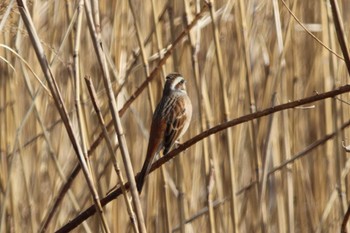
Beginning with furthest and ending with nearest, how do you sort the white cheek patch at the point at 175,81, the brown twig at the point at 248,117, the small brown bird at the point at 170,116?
the white cheek patch at the point at 175,81
the small brown bird at the point at 170,116
the brown twig at the point at 248,117

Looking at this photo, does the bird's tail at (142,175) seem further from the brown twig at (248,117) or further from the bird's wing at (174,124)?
the bird's wing at (174,124)

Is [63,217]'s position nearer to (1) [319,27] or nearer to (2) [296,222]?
(2) [296,222]

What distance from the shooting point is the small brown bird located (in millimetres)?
2664

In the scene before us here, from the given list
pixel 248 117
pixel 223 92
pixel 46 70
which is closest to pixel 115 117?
pixel 46 70

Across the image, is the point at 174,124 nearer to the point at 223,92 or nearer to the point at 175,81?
the point at 175,81

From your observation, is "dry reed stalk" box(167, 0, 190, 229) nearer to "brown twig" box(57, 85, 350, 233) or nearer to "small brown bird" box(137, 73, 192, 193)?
"small brown bird" box(137, 73, 192, 193)

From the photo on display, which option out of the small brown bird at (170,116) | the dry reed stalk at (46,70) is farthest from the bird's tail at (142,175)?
the dry reed stalk at (46,70)

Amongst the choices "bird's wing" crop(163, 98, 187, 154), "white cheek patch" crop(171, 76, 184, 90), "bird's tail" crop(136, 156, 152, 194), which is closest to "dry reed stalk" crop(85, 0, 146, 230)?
"bird's tail" crop(136, 156, 152, 194)

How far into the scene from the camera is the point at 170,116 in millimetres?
2842

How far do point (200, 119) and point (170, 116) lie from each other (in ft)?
0.68

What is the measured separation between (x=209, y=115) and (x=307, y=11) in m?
1.12

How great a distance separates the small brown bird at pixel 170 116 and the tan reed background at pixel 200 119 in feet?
0.22

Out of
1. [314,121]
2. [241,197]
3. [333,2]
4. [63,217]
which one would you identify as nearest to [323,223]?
[241,197]

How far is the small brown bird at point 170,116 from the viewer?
2.66 meters
